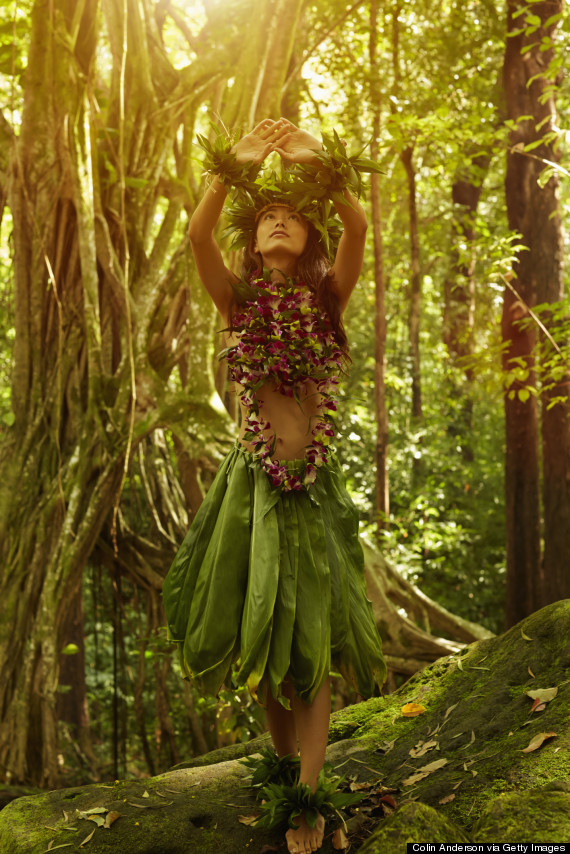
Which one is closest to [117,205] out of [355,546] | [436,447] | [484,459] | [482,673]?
[355,546]

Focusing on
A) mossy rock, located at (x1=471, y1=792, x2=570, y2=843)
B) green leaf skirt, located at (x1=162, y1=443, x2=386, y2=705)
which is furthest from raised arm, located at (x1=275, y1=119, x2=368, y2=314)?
mossy rock, located at (x1=471, y1=792, x2=570, y2=843)

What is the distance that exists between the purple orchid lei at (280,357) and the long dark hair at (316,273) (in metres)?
0.05

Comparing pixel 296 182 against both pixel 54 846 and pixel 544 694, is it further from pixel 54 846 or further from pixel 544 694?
pixel 54 846

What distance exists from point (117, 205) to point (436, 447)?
5642 millimetres

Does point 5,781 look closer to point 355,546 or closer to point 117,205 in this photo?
point 355,546

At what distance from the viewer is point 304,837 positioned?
2133mm

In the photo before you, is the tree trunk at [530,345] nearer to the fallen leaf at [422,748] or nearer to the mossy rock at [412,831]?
the fallen leaf at [422,748]

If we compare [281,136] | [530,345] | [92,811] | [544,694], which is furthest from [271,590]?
[530,345]

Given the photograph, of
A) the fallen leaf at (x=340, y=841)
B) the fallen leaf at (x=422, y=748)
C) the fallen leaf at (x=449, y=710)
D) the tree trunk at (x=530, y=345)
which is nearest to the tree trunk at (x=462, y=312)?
the tree trunk at (x=530, y=345)

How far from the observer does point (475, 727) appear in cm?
263

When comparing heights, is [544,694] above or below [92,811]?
above

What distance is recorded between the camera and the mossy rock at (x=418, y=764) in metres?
2.20

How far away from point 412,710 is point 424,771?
0.54 m

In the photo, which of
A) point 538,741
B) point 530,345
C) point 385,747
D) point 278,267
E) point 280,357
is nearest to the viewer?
point 538,741
